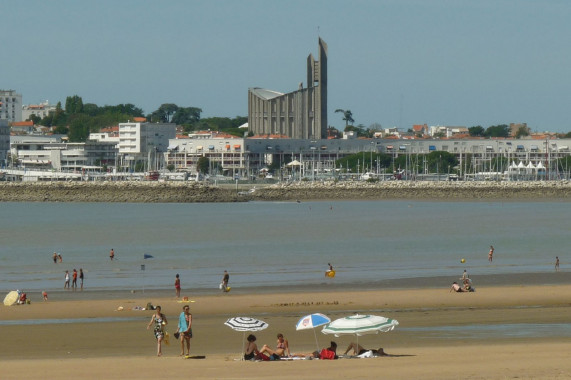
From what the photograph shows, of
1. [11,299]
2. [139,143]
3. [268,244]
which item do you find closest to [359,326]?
[11,299]

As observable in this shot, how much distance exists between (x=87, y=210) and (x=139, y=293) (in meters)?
66.6

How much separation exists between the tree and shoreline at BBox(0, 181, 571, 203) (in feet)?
139

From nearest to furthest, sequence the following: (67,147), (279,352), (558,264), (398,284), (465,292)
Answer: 1. (279,352)
2. (465,292)
3. (398,284)
4. (558,264)
5. (67,147)

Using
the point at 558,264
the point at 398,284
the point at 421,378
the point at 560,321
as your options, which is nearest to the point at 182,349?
the point at 421,378

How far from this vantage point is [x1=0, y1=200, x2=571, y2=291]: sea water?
36938 millimetres

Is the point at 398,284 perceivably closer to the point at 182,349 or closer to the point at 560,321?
the point at 560,321

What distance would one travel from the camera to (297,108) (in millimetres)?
173875

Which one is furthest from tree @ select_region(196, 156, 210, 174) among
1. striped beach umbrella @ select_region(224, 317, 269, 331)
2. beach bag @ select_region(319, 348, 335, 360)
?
beach bag @ select_region(319, 348, 335, 360)

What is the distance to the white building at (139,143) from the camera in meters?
177

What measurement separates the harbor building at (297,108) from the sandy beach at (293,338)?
13837cm

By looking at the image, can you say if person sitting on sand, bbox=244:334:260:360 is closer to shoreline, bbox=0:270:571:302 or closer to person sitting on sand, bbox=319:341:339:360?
person sitting on sand, bbox=319:341:339:360

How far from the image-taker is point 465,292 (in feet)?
97.6

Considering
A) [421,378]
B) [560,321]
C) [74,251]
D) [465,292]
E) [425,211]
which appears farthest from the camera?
[425,211]

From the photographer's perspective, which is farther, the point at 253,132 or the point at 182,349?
the point at 253,132
